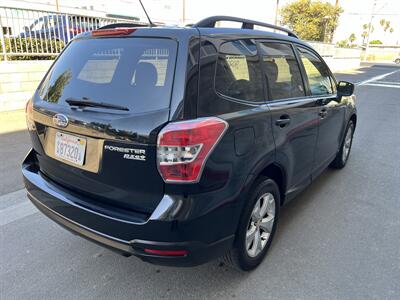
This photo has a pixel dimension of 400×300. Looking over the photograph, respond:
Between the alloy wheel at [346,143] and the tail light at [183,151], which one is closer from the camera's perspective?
the tail light at [183,151]

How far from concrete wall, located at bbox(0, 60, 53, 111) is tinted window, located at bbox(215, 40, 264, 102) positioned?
245 inches

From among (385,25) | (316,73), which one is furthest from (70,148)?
(385,25)

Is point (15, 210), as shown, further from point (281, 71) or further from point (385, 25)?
point (385, 25)

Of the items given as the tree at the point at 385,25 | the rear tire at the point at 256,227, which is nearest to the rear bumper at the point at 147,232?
the rear tire at the point at 256,227

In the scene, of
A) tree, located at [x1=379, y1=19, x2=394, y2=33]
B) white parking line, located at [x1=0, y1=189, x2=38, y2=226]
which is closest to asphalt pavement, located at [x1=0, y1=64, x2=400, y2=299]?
white parking line, located at [x1=0, y1=189, x2=38, y2=226]

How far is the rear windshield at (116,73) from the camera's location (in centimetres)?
203

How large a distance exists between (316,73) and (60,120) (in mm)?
2642

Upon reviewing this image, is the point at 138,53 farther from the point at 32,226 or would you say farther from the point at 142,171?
the point at 32,226

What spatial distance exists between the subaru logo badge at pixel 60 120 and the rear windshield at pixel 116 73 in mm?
113

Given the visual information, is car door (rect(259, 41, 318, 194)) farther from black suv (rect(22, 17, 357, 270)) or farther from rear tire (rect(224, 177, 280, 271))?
rear tire (rect(224, 177, 280, 271))

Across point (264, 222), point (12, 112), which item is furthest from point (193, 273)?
point (12, 112)

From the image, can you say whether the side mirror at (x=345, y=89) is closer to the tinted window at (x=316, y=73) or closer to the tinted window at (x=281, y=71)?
the tinted window at (x=316, y=73)

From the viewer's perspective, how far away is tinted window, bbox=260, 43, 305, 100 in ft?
8.84

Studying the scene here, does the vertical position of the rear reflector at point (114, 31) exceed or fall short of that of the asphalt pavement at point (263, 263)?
it exceeds it
